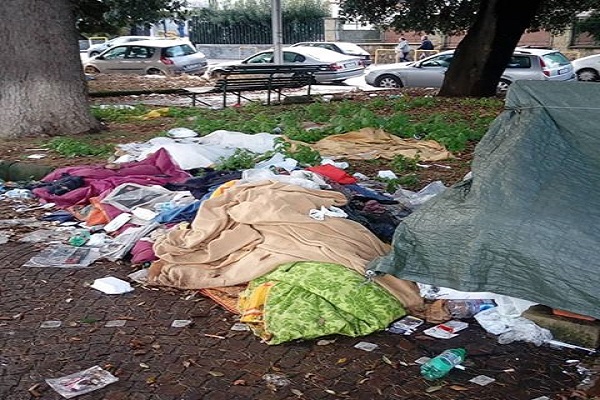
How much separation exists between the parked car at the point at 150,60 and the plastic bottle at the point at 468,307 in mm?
22790

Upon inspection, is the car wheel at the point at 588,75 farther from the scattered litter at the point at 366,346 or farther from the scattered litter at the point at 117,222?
the scattered litter at the point at 366,346

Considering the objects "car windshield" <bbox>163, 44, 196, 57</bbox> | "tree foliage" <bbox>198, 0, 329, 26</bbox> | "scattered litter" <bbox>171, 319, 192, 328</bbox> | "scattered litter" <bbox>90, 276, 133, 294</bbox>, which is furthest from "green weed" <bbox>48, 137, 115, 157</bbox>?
"tree foliage" <bbox>198, 0, 329, 26</bbox>

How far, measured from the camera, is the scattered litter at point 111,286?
183 inches

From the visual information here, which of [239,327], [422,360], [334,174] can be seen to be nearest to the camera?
[422,360]

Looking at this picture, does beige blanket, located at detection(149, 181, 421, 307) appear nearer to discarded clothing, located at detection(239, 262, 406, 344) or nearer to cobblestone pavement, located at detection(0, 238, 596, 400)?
discarded clothing, located at detection(239, 262, 406, 344)

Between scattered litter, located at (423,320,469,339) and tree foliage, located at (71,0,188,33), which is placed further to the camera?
tree foliage, located at (71,0,188,33)

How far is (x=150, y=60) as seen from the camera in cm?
2600

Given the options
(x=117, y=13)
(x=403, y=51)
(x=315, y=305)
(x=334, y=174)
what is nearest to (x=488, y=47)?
(x=334, y=174)

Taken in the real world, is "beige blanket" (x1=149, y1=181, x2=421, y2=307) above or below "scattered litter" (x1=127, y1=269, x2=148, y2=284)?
above

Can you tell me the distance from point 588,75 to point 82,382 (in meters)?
21.7

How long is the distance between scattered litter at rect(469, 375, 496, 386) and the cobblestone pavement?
0.03 meters

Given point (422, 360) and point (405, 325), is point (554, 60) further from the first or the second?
point (422, 360)

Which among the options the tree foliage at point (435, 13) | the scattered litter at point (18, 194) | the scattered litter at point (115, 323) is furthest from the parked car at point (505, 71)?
the scattered litter at point (115, 323)

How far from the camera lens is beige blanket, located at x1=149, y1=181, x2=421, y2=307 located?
4434 millimetres
